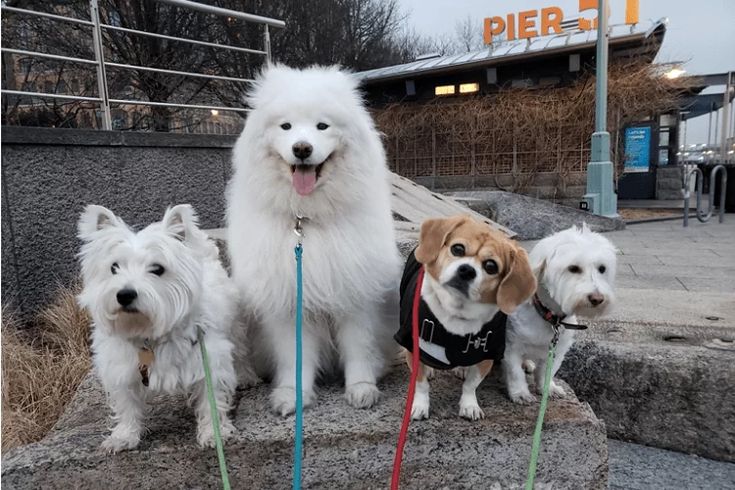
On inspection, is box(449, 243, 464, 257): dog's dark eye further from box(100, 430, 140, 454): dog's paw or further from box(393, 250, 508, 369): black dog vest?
box(100, 430, 140, 454): dog's paw

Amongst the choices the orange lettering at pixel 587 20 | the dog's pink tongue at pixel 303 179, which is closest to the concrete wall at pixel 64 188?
the dog's pink tongue at pixel 303 179

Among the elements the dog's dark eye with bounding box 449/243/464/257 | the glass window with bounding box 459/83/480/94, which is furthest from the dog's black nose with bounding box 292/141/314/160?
the glass window with bounding box 459/83/480/94

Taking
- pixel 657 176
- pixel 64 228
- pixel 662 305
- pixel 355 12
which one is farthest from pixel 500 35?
pixel 64 228

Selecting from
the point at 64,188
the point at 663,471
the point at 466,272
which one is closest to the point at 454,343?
the point at 466,272

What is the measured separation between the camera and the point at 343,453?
2.11 meters

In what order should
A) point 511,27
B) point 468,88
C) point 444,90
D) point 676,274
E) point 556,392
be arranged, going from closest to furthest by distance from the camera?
point 556,392 → point 676,274 → point 468,88 → point 444,90 → point 511,27

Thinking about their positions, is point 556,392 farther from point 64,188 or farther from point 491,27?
point 491,27

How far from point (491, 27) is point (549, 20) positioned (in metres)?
1.99

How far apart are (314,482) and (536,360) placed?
1.19 m

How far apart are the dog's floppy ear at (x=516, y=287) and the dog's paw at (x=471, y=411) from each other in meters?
0.60

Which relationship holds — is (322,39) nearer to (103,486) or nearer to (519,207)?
(519,207)

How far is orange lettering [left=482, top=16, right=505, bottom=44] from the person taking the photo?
16288 millimetres

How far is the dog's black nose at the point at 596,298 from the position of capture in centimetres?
192

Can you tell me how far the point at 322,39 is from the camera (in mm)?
16188
